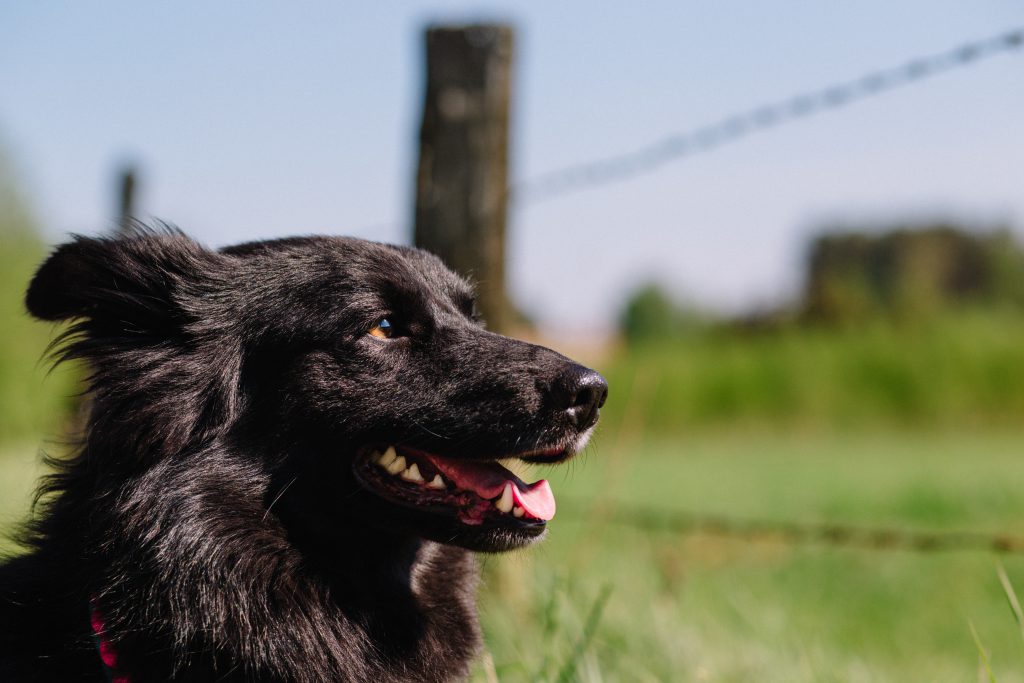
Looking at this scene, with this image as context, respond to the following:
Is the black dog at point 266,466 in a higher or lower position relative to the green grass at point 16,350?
higher

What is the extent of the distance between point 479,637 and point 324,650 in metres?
0.56

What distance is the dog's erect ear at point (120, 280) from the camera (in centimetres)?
250

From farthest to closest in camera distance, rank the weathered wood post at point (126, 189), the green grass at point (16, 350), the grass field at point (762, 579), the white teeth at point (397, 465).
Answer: the green grass at point (16, 350), the weathered wood post at point (126, 189), the grass field at point (762, 579), the white teeth at point (397, 465)

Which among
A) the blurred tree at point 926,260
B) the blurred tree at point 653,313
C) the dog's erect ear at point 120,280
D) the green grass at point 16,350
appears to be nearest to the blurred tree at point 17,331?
the green grass at point 16,350

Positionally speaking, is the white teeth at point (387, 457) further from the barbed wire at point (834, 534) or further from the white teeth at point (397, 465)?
the barbed wire at point (834, 534)

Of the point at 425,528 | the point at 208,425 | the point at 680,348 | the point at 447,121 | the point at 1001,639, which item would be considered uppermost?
the point at 447,121

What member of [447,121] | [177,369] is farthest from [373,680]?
[447,121]

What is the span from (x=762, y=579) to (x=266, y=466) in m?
6.51

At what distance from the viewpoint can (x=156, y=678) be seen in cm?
237

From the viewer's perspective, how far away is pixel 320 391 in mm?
2594

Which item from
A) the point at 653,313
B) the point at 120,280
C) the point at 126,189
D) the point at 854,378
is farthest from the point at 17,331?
the point at 653,313

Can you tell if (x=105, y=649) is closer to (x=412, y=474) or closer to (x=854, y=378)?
(x=412, y=474)

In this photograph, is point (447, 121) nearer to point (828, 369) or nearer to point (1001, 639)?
point (1001, 639)

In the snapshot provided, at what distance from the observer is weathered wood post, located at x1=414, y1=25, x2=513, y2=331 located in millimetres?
4109
